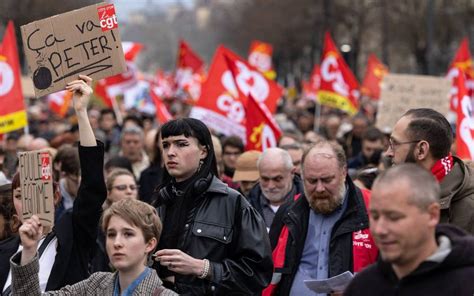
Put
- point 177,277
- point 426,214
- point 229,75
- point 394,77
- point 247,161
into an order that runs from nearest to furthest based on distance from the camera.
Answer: point 426,214 < point 177,277 < point 247,161 < point 229,75 < point 394,77

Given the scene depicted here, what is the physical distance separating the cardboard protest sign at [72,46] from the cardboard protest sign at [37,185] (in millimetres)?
701

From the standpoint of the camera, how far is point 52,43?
6148 millimetres

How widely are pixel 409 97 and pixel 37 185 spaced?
9053 millimetres

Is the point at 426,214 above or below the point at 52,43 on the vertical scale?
below

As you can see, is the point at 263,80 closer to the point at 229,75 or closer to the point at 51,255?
the point at 229,75

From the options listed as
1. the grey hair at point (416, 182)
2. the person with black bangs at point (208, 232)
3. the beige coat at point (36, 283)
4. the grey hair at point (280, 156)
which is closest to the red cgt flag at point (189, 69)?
the grey hair at point (280, 156)

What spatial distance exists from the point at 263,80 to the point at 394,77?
1934 millimetres

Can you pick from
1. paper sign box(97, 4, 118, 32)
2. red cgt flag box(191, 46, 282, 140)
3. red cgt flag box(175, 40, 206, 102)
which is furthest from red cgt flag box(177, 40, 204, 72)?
paper sign box(97, 4, 118, 32)

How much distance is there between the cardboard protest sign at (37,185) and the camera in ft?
17.5

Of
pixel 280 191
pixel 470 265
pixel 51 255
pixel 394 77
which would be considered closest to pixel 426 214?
pixel 470 265

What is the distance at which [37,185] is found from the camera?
544 centimetres

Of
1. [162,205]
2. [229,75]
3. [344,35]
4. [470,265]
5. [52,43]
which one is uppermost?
[344,35]

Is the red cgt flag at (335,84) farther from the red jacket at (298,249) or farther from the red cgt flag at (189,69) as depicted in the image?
the red jacket at (298,249)

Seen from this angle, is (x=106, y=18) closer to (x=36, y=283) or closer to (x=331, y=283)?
(x=36, y=283)
